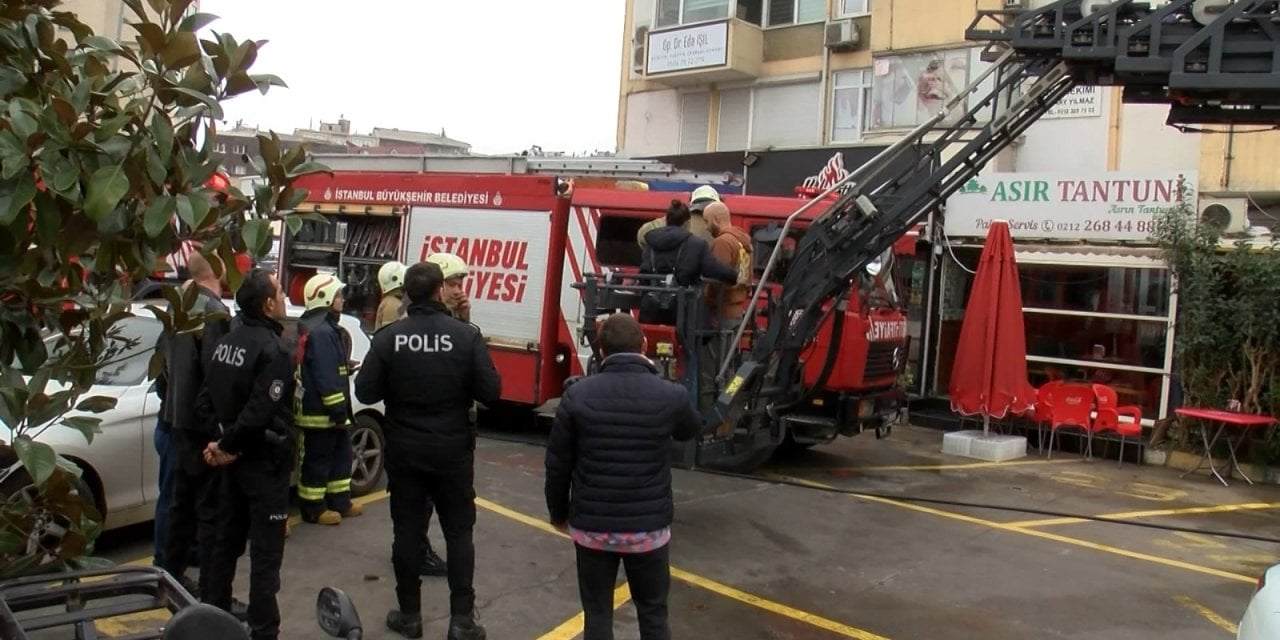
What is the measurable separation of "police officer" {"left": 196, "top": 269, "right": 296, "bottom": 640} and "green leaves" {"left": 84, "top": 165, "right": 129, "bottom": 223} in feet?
9.49

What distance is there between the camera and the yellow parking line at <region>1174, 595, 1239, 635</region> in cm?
622

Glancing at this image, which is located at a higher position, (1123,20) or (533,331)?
(1123,20)

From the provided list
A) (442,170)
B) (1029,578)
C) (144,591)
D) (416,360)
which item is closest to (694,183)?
(442,170)

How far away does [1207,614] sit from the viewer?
21.2 ft

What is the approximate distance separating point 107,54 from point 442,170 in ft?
35.5

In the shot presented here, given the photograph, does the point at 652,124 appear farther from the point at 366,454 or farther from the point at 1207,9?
the point at 1207,9

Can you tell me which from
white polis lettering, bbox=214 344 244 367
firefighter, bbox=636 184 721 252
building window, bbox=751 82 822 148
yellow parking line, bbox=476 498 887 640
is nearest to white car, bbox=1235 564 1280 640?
yellow parking line, bbox=476 498 887 640

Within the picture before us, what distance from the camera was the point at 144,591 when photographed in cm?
281

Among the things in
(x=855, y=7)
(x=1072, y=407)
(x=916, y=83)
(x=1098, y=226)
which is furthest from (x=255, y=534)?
(x=855, y=7)

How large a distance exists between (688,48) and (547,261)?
12583mm

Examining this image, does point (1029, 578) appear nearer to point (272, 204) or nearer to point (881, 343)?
point (881, 343)

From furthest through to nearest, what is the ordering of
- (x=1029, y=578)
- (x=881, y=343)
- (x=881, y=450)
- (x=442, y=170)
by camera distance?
(x=442, y=170) < (x=881, y=450) < (x=881, y=343) < (x=1029, y=578)

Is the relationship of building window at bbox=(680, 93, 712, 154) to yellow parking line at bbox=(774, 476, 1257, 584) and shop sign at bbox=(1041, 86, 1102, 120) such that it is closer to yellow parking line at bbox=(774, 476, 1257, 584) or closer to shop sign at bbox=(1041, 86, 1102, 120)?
shop sign at bbox=(1041, 86, 1102, 120)

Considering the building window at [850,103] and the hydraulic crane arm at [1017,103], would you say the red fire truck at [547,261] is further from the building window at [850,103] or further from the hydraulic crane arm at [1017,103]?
the building window at [850,103]
